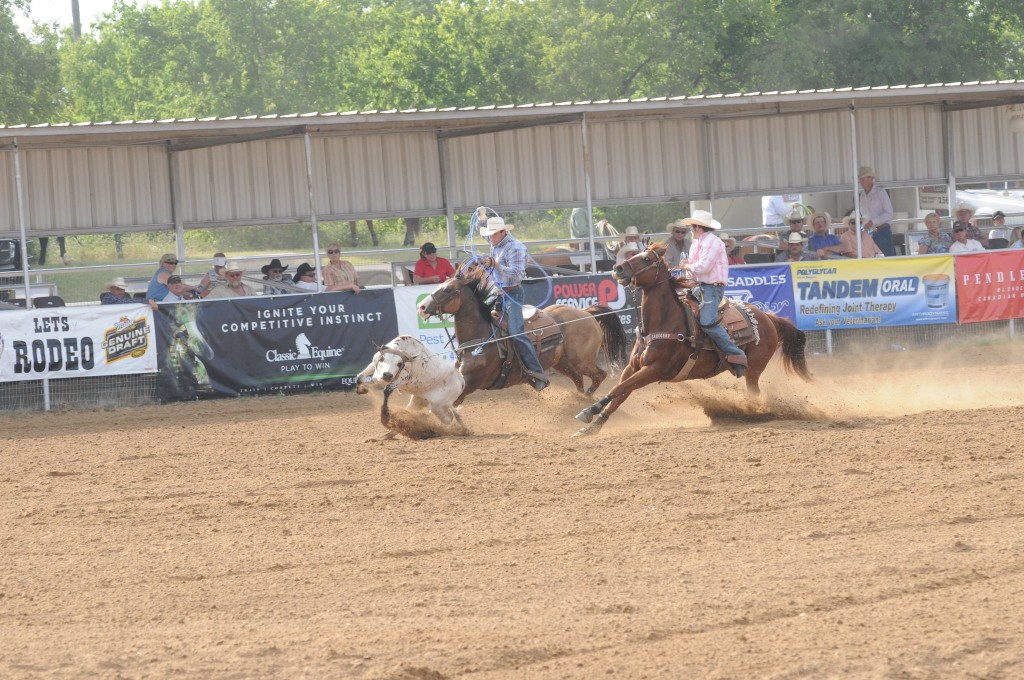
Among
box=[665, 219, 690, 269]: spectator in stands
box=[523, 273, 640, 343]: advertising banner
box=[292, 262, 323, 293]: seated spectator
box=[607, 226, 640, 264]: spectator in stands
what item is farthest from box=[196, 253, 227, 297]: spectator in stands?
box=[665, 219, 690, 269]: spectator in stands

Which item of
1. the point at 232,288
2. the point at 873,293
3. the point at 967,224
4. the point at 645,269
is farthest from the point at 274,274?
the point at 967,224

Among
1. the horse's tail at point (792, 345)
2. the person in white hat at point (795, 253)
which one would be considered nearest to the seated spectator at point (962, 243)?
the person in white hat at point (795, 253)

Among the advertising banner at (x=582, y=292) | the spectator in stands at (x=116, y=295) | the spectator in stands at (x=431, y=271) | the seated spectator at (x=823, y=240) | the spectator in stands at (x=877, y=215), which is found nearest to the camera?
the spectator in stands at (x=116, y=295)

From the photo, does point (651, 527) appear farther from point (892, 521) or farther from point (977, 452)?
point (977, 452)

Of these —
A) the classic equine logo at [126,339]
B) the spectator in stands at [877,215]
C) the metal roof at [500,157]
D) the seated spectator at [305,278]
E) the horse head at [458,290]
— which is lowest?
the classic equine logo at [126,339]

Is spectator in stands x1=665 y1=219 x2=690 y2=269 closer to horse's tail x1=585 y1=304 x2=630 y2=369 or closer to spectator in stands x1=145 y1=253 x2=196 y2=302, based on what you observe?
horse's tail x1=585 y1=304 x2=630 y2=369

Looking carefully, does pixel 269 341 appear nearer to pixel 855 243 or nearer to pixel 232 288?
pixel 232 288

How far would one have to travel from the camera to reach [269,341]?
56.5 ft

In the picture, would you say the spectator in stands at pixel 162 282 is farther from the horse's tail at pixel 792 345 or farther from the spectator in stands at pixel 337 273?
the horse's tail at pixel 792 345

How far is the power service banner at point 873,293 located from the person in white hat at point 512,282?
6654mm

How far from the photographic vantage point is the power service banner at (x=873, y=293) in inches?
747

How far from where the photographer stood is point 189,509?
944 centimetres

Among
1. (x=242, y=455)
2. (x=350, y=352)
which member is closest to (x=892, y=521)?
(x=242, y=455)

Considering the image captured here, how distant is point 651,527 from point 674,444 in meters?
3.07
